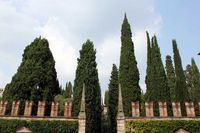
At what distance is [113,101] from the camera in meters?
30.9

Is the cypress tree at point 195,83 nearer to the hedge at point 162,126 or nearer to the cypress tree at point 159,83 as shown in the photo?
the cypress tree at point 159,83

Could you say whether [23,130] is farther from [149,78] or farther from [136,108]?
[149,78]

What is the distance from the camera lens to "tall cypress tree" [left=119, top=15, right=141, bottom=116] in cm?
2544

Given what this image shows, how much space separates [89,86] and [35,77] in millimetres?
7805

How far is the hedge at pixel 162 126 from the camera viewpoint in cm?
1942

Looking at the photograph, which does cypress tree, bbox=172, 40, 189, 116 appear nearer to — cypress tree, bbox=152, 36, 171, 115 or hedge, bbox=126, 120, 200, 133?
cypress tree, bbox=152, 36, 171, 115

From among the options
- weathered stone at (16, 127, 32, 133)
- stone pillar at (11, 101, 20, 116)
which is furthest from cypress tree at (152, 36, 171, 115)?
stone pillar at (11, 101, 20, 116)

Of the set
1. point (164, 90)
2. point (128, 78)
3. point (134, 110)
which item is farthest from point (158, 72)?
point (134, 110)

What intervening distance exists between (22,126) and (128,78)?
1197cm

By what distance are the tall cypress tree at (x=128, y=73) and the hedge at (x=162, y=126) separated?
4.63 metres

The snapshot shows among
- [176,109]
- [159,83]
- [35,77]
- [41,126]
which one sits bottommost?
[41,126]

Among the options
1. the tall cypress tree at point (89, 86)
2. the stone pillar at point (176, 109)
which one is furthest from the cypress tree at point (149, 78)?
the stone pillar at point (176, 109)

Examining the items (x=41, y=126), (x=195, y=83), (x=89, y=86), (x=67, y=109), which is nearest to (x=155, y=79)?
(x=89, y=86)

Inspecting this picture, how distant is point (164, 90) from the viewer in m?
27.5
